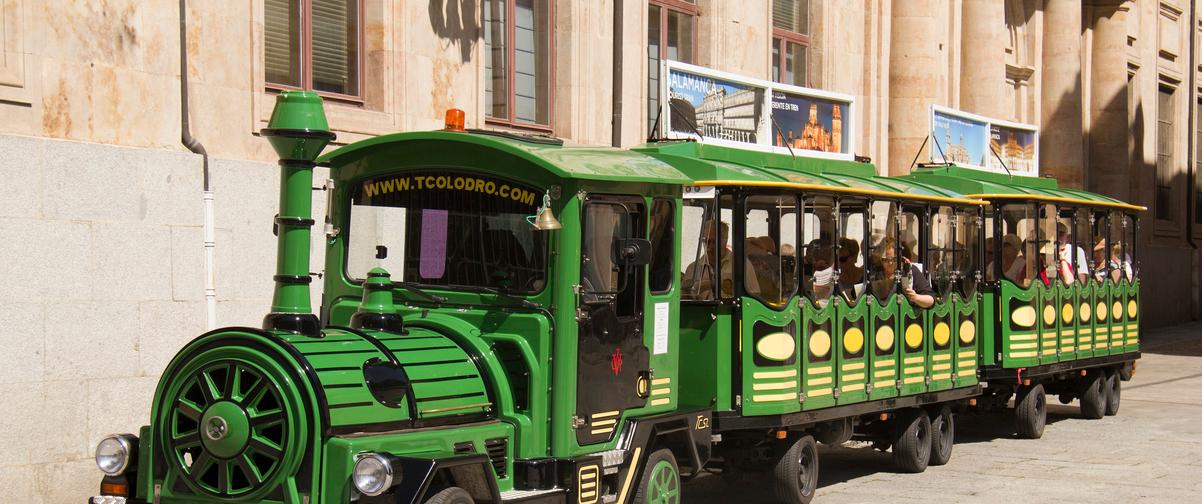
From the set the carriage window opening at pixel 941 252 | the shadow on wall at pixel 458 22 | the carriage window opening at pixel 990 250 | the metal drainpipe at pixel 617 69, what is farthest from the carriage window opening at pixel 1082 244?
the shadow on wall at pixel 458 22

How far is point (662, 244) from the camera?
9.75 meters

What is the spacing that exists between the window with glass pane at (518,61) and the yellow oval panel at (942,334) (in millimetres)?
5603

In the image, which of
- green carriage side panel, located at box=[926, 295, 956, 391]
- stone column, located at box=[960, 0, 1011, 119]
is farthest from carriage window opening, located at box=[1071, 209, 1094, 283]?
stone column, located at box=[960, 0, 1011, 119]

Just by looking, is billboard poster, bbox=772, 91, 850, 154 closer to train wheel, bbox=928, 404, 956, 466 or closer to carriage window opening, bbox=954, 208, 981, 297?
carriage window opening, bbox=954, 208, 981, 297

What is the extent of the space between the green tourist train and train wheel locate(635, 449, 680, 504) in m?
0.02

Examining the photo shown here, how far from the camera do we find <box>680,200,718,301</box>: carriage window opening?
1120 cm

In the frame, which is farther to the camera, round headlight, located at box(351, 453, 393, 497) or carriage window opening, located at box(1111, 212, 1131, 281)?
carriage window opening, located at box(1111, 212, 1131, 281)

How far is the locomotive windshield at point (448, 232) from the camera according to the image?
28.7ft

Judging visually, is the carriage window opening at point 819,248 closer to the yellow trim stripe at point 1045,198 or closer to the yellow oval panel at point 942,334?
the yellow oval panel at point 942,334

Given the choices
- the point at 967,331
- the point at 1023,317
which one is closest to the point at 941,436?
the point at 967,331

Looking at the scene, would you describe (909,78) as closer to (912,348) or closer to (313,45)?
(912,348)

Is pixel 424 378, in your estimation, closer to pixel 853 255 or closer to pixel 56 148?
pixel 56 148

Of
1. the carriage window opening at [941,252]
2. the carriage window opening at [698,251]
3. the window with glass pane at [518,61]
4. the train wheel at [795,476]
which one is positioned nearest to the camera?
the carriage window opening at [698,251]

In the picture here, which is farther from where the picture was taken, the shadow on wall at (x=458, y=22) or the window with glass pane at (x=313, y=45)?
the shadow on wall at (x=458, y=22)
